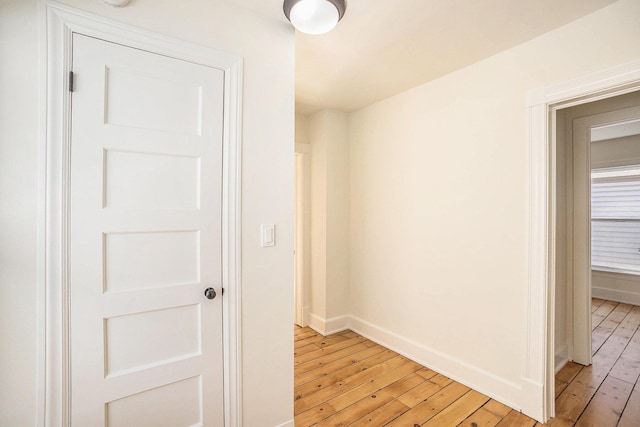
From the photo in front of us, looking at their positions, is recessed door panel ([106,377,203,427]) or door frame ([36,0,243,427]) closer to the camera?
door frame ([36,0,243,427])

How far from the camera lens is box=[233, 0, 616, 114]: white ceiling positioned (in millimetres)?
1631

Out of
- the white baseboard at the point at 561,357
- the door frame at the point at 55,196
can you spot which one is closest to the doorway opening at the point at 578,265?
the white baseboard at the point at 561,357

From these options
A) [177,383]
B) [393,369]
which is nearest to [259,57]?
[177,383]

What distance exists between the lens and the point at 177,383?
1.47 m

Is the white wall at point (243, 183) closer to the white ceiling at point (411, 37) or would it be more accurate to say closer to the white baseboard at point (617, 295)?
the white ceiling at point (411, 37)

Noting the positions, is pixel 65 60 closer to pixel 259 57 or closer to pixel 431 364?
pixel 259 57

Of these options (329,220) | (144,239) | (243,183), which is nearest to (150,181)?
(144,239)

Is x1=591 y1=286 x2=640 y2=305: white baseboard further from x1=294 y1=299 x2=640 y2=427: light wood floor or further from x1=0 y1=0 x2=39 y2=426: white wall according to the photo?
x1=0 y1=0 x2=39 y2=426: white wall

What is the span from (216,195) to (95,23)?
34.8 inches

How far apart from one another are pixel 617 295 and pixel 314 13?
19.5ft

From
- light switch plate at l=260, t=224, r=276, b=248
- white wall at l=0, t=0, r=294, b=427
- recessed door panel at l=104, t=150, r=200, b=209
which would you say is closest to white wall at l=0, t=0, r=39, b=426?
white wall at l=0, t=0, r=294, b=427

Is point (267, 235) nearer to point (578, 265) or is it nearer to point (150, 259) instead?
point (150, 259)

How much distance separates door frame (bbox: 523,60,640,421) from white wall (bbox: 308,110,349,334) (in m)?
1.85

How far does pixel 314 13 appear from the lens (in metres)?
1.50
